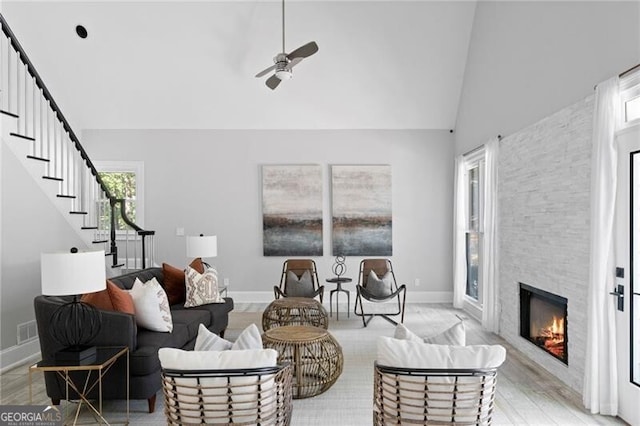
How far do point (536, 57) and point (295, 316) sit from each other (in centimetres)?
387

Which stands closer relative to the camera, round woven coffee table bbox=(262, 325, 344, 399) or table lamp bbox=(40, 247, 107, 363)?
table lamp bbox=(40, 247, 107, 363)

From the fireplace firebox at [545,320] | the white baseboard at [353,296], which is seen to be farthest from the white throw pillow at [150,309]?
the white baseboard at [353,296]

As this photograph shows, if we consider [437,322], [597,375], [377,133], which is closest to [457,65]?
[377,133]

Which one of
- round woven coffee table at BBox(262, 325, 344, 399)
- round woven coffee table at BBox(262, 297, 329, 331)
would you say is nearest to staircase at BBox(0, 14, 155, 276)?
round woven coffee table at BBox(262, 297, 329, 331)

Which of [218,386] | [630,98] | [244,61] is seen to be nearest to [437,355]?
[218,386]

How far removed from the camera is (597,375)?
10.8 feet

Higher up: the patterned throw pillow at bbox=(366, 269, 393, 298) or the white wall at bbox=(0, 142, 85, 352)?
the white wall at bbox=(0, 142, 85, 352)

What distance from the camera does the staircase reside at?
4754mm

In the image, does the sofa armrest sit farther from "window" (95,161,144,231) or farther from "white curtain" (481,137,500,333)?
"window" (95,161,144,231)

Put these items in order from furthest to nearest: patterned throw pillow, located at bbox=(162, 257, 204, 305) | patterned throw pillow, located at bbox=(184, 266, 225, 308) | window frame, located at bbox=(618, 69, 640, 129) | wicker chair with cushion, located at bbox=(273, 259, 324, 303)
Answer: wicker chair with cushion, located at bbox=(273, 259, 324, 303) < patterned throw pillow, located at bbox=(162, 257, 204, 305) < patterned throw pillow, located at bbox=(184, 266, 225, 308) < window frame, located at bbox=(618, 69, 640, 129)

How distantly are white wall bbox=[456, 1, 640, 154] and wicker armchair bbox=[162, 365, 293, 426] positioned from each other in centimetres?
328

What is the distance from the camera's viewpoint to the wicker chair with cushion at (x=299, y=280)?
21.4 ft

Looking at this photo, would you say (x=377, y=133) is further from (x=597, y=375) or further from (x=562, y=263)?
(x=597, y=375)

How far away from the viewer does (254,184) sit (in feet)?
25.5
